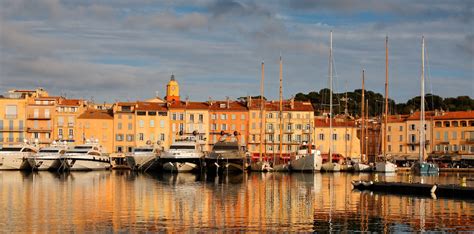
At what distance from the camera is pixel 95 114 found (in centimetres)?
11906

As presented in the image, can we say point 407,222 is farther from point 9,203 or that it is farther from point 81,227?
point 9,203

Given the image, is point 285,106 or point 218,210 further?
point 285,106

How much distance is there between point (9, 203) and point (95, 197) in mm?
7278

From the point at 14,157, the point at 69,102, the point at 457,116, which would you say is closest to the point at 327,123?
the point at 457,116

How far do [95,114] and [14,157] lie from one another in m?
22.2

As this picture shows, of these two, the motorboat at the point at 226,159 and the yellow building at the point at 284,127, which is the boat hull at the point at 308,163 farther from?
the yellow building at the point at 284,127

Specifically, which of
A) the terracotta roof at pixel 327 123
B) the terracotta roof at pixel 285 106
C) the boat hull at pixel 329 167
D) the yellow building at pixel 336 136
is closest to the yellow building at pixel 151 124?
the terracotta roof at pixel 285 106

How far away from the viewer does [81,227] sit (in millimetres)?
36312

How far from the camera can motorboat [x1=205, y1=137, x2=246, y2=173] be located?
309 ft

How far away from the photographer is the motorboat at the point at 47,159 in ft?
317

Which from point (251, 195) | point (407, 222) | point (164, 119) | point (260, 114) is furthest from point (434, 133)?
point (407, 222)

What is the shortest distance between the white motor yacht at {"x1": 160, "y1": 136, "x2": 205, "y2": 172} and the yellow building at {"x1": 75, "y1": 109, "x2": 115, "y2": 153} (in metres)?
23.4

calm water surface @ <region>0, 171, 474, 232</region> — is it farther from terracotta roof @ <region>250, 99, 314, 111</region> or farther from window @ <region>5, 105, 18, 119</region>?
terracotta roof @ <region>250, 99, 314, 111</region>

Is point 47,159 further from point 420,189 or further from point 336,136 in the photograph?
point 420,189
